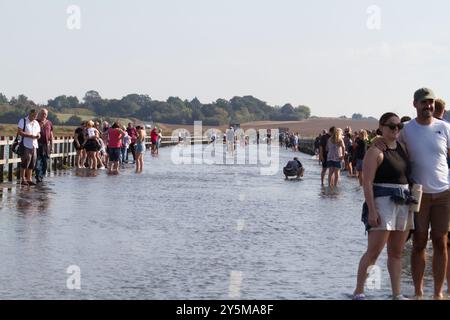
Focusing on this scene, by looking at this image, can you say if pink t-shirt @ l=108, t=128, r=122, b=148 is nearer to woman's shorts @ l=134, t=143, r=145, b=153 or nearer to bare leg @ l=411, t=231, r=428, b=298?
woman's shorts @ l=134, t=143, r=145, b=153

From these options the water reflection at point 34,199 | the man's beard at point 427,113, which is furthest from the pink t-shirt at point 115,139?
the man's beard at point 427,113

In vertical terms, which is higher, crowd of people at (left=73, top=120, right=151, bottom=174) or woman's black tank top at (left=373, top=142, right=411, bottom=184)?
woman's black tank top at (left=373, top=142, right=411, bottom=184)

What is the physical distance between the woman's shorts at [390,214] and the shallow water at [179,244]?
0.75 meters

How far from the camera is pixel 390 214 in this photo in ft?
31.6

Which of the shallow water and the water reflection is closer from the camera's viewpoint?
the shallow water

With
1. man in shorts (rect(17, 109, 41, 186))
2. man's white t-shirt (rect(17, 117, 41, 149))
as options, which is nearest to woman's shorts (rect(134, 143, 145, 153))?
man in shorts (rect(17, 109, 41, 186))

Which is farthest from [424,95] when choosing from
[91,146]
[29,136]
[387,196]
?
[91,146]

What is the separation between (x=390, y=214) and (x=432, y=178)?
1.89 ft

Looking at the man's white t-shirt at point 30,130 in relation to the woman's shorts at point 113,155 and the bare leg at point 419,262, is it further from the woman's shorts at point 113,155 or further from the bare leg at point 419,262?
the bare leg at point 419,262

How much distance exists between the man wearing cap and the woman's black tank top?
0.22 meters

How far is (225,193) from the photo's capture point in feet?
82.4

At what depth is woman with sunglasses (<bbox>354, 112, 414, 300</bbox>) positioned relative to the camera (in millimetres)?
9578
